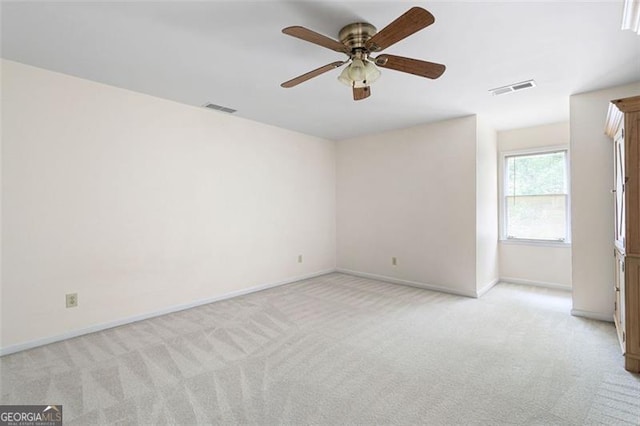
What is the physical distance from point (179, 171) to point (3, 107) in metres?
1.54

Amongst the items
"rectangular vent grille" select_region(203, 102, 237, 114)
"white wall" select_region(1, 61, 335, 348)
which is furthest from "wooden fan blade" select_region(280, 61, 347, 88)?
"white wall" select_region(1, 61, 335, 348)

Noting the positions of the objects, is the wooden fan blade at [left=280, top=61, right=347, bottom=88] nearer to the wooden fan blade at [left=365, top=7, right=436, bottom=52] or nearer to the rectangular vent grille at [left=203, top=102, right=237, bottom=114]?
the wooden fan blade at [left=365, top=7, right=436, bottom=52]

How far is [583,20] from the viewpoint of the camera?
2.03 meters

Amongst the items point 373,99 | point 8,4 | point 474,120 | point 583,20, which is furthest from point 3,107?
point 474,120

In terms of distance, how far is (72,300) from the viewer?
2.93m

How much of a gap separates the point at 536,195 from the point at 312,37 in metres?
4.54

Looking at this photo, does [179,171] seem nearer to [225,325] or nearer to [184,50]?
[184,50]

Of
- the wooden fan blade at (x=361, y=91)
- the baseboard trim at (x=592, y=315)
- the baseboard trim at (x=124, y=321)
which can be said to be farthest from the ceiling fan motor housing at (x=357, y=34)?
the baseboard trim at (x=592, y=315)

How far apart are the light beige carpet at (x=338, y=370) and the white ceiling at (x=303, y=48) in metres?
2.50

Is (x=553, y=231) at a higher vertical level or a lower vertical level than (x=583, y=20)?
lower

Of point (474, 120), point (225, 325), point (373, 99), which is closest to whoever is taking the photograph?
point (225, 325)

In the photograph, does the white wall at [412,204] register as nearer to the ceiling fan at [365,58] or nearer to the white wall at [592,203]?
the white wall at [592,203]

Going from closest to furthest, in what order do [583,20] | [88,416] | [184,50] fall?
[88,416] < [583,20] < [184,50]

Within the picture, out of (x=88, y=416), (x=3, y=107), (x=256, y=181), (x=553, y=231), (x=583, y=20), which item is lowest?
(x=88, y=416)
